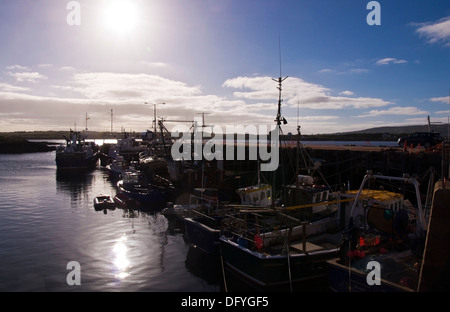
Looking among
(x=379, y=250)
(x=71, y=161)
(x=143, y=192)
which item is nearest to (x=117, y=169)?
(x=71, y=161)

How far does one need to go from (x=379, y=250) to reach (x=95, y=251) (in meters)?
16.5

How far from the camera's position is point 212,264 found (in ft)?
60.9

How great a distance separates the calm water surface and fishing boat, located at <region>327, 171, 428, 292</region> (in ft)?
21.7

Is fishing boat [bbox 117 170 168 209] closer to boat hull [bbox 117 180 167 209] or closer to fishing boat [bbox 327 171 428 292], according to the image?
boat hull [bbox 117 180 167 209]

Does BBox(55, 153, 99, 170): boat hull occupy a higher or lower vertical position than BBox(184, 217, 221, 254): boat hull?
higher

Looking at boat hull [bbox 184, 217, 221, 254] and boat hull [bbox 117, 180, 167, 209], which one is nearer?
boat hull [bbox 184, 217, 221, 254]

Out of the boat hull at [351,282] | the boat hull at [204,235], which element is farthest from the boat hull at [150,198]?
the boat hull at [351,282]

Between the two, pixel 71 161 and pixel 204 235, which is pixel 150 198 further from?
pixel 71 161

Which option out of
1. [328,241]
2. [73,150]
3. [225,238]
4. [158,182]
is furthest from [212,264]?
[73,150]

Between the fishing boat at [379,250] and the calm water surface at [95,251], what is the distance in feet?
21.7

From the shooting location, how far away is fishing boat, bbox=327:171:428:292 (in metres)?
11.3

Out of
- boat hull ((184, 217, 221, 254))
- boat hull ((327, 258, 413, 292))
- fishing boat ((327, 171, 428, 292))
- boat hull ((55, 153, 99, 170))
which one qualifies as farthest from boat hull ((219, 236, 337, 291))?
boat hull ((55, 153, 99, 170))

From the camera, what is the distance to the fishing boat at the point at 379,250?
11.3 meters
